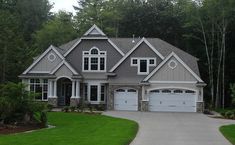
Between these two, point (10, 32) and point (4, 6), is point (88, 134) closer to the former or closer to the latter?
point (10, 32)

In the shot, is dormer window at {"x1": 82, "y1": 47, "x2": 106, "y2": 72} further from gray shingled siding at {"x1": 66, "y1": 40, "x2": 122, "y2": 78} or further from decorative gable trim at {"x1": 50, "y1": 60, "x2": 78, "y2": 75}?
decorative gable trim at {"x1": 50, "y1": 60, "x2": 78, "y2": 75}

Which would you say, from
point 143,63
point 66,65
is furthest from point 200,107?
point 66,65

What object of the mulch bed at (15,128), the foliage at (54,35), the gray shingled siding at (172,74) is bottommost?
the mulch bed at (15,128)

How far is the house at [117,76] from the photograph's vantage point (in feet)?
141

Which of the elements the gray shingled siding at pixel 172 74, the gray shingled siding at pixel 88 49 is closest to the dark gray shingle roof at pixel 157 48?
the gray shingled siding at pixel 88 49

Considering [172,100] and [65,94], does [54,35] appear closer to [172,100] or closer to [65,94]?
[65,94]

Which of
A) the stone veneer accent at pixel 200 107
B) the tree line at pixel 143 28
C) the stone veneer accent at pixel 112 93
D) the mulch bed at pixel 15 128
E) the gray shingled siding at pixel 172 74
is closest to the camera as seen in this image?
the mulch bed at pixel 15 128

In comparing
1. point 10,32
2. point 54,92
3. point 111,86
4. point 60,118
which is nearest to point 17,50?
point 10,32

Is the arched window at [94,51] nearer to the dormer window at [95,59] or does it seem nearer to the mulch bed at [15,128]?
the dormer window at [95,59]

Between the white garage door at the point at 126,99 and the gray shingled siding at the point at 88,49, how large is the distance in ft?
11.1

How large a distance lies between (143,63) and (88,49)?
5455mm

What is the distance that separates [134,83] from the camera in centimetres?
4428

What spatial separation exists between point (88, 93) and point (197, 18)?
14641 millimetres

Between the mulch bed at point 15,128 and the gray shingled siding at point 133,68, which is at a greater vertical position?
the gray shingled siding at point 133,68
